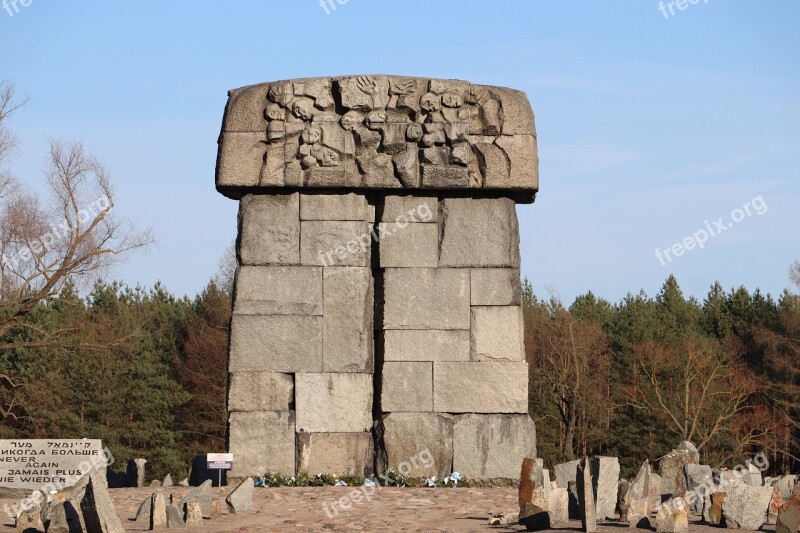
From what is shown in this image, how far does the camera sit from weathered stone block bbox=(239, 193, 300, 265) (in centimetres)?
1363

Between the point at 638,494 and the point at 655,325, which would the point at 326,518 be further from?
the point at 655,325

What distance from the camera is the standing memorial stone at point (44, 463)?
11.5m

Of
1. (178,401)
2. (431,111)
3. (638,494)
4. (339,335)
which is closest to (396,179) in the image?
(431,111)

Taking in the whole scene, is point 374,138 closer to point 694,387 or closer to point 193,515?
point 193,515

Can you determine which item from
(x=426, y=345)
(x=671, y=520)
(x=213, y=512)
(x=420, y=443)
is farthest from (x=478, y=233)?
(x=671, y=520)

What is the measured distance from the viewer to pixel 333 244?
13.7 metres

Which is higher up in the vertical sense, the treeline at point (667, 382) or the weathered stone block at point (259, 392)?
the treeline at point (667, 382)

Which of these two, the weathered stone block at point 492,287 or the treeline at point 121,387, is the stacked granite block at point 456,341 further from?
the treeline at point 121,387

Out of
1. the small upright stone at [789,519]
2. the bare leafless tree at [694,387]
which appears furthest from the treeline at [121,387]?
the small upright stone at [789,519]

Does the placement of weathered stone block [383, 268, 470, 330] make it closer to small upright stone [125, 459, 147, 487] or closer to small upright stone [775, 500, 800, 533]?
small upright stone [125, 459, 147, 487]

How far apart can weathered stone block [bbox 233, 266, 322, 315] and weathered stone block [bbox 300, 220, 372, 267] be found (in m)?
0.20

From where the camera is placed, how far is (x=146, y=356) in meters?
37.3

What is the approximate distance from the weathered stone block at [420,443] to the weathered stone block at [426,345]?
60cm

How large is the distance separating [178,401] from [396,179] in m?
24.1
